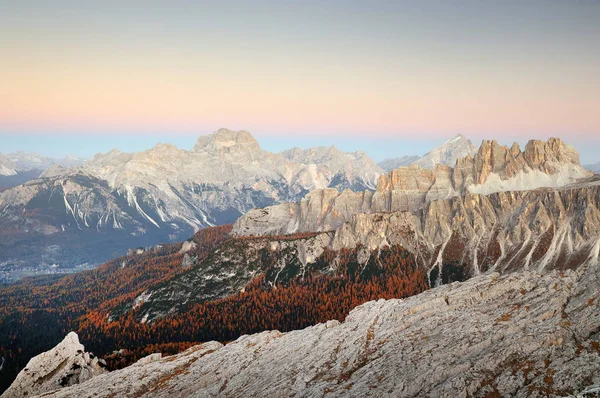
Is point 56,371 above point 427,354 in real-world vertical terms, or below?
below

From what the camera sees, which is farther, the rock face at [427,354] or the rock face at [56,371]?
the rock face at [56,371]

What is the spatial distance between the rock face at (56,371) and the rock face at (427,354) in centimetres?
1747

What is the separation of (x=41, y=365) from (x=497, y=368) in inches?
5350

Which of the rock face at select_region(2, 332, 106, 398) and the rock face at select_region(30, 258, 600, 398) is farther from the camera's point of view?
the rock face at select_region(2, 332, 106, 398)

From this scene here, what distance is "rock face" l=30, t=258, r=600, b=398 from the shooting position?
72.6 meters

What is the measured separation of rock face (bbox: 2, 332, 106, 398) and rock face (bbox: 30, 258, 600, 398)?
17467 mm

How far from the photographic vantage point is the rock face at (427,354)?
72.6m

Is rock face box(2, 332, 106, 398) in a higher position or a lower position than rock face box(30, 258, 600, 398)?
lower

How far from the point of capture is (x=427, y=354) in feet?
287

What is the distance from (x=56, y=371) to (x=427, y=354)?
118 meters

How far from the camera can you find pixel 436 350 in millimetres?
88188

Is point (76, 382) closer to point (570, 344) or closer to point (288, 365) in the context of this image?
point (288, 365)

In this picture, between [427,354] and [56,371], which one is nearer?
[427,354]

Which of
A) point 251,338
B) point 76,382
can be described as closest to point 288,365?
point 251,338
